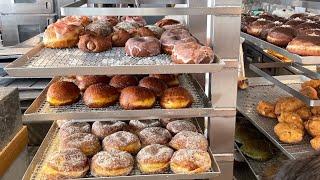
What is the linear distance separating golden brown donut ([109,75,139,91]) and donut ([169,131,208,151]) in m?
0.34

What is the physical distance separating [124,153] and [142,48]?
41 centimetres

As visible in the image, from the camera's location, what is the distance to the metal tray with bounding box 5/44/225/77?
125 cm

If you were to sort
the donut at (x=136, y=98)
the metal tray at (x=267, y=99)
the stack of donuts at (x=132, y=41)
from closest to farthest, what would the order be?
the stack of donuts at (x=132, y=41) < the donut at (x=136, y=98) < the metal tray at (x=267, y=99)

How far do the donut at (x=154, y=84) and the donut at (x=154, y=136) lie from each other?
150 millimetres

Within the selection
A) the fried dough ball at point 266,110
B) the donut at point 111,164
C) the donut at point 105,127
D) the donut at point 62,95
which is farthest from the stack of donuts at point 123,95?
the fried dough ball at point 266,110

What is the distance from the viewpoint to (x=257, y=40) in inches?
79.7

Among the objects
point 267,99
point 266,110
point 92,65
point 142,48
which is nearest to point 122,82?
point 142,48

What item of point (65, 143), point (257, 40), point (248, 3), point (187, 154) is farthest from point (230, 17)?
point (248, 3)

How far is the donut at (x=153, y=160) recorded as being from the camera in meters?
1.34

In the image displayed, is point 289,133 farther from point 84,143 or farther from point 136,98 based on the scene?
point 84,143

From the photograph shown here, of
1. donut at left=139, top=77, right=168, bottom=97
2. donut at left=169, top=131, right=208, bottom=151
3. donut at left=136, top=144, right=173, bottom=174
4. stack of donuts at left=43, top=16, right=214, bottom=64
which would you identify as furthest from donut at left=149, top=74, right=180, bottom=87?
donut at left=136, top=144, right=173, bottom=174

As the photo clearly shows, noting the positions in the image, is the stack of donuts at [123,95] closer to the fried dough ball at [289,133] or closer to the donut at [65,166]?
the donut at [65,166]

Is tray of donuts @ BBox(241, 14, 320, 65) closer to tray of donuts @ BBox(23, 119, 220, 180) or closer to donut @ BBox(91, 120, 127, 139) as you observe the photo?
tray of donuts @ BBox(23, 119, 220, 180)

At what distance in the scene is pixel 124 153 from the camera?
1384 millimetres
